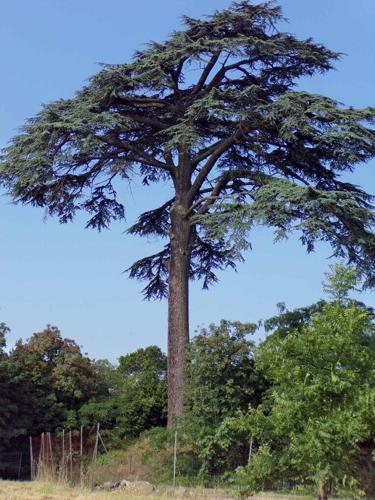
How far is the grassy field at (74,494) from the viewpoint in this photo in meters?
14.8

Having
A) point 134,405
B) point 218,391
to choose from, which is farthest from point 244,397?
point 134,405

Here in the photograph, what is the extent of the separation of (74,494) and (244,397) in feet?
23.3

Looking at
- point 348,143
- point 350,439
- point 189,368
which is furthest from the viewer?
point 348,143

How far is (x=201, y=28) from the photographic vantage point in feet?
84.1

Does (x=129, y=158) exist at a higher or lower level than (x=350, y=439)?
higher

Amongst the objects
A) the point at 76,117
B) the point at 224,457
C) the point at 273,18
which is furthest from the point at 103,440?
the point at 273,18

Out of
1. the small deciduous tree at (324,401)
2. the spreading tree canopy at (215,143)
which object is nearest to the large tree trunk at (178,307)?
the spreading tree canopy at (215,143)

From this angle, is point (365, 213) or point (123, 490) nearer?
point (123, 490)

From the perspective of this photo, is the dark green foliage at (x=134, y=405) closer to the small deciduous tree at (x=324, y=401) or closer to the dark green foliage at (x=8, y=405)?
the dark green foliage at (x=8, y=405)

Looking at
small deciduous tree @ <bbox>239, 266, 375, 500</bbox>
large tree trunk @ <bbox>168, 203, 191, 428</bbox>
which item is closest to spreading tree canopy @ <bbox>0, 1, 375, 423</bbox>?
large tree trunk @ <bbox>168, 203, 191, 428</bbox>

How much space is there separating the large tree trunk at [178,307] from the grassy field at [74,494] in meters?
6.49

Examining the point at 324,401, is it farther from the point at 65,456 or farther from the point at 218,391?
the point at 65,456

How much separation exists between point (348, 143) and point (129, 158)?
27.2 feet

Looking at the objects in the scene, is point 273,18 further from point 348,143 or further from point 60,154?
point 60,154
